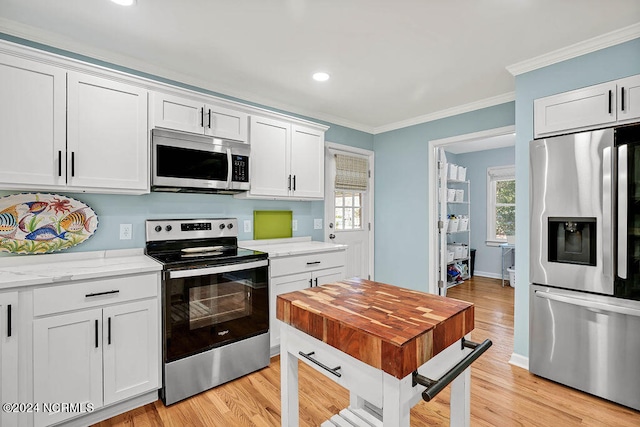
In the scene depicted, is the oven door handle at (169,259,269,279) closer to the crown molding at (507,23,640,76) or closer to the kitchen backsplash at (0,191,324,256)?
the kitchen backsplash at (0,191,324,256)

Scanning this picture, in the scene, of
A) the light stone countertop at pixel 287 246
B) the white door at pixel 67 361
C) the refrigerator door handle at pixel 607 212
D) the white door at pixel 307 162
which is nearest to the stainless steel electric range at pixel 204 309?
the light stone countertop at pixel 287 246

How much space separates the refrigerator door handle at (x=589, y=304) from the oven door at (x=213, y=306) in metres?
2.18

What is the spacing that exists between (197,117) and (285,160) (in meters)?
0.92

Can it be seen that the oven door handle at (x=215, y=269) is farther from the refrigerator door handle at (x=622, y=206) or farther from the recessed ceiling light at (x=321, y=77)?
the refrigerator door handle at (x=622, y=206)

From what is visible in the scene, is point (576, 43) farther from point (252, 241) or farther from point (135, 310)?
point (135, 310)

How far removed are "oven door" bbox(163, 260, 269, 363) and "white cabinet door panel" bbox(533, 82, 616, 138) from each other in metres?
2.47

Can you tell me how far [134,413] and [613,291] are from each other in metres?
3.24

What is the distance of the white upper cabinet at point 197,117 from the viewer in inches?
93.2

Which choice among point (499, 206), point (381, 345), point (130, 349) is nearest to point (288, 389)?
point (381, 345)

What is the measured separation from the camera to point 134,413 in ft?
6.59

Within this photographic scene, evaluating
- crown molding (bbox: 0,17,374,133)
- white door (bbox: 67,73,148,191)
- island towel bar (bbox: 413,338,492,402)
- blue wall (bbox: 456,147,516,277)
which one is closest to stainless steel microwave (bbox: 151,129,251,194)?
white door (bbox: 67,73,148,191)

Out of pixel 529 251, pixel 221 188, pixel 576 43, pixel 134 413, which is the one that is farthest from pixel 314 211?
pixel 576 43

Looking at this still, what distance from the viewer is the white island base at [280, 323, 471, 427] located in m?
0.91

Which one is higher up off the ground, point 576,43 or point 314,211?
point 576,43
